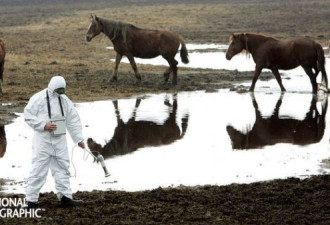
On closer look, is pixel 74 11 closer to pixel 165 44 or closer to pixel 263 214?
pixel 165 44

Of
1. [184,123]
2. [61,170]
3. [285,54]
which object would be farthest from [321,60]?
[61,170]

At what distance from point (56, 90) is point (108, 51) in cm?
2137

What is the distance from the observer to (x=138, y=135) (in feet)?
45.4

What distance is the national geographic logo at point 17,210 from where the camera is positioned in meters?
8.66

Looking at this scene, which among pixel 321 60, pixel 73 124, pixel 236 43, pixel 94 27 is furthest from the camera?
pixel 94 27

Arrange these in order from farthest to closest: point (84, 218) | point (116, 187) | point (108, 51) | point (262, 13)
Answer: point (262, 13)
point (108, 51)
point (116, 187)
point (84, 218)

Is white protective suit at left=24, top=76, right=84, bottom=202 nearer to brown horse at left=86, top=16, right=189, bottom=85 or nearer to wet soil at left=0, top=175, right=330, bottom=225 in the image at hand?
wet soil at left=0, top=175, right=330, bottom=225

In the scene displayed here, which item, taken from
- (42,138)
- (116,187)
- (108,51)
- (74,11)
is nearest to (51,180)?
(116,187)

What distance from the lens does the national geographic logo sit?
8.66 meters

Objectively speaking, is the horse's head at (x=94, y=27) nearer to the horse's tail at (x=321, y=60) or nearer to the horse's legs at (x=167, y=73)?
the horse's legs at (x=167, y=73)

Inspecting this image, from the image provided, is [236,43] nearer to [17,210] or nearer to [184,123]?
[184,123]

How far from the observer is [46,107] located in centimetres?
899

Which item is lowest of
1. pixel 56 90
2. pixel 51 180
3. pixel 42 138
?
pixel 51 180

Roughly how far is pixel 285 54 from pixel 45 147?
38.3ft
